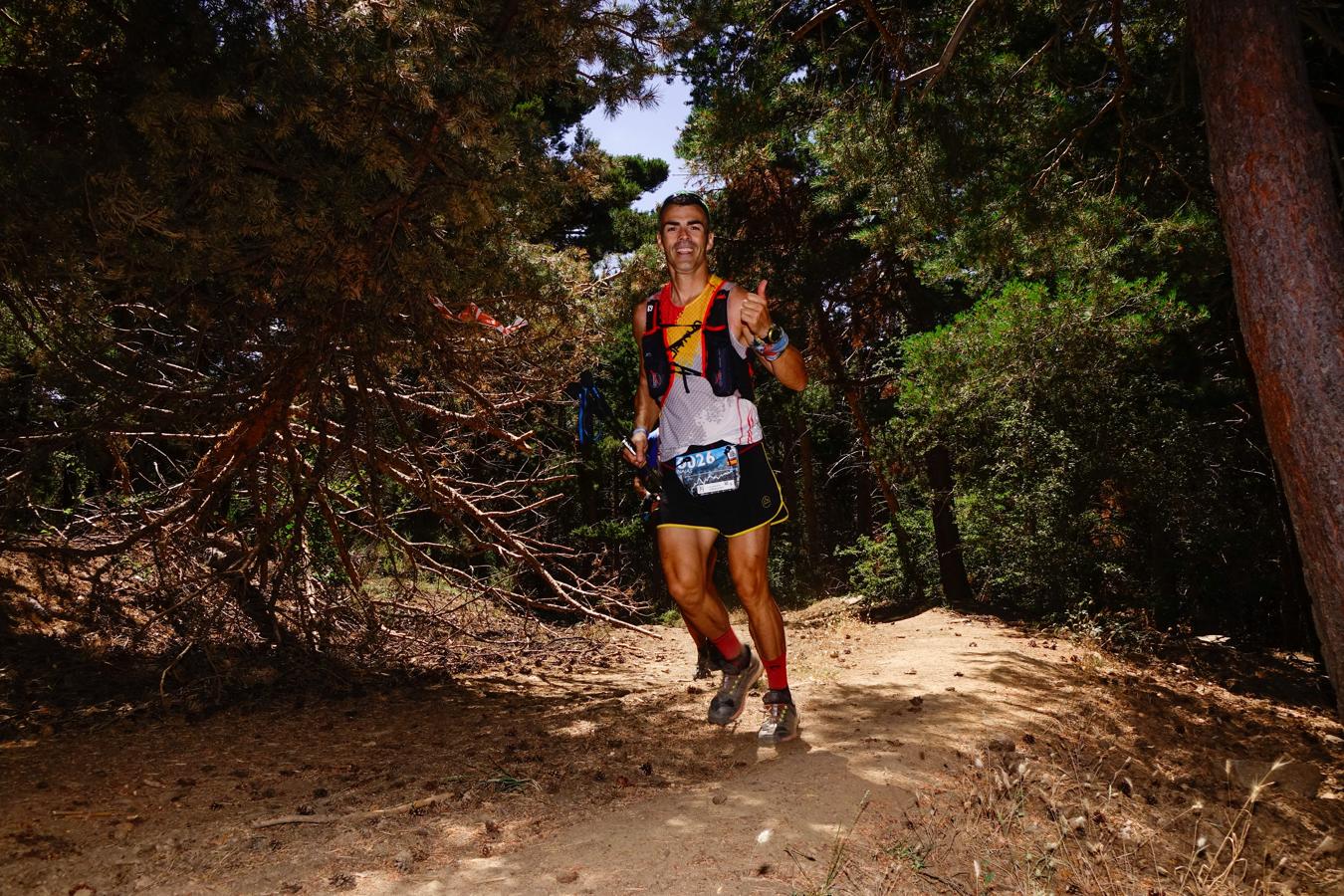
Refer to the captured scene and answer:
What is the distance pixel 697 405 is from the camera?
157 inches

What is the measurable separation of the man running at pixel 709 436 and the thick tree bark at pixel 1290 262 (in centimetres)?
196

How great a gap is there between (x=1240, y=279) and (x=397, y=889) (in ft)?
13.4

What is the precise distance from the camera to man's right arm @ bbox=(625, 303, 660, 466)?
13.9ft

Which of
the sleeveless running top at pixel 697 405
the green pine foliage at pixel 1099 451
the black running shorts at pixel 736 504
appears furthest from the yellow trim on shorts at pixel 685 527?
the green pine foliage at pixel 1099 451

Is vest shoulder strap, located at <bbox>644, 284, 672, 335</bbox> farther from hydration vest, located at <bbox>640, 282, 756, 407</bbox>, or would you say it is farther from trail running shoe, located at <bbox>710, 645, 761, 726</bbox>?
trail running shoe, located at <bbox>710, 645, 761, 726</bbox>

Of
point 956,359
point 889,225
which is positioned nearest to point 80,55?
point 889,225

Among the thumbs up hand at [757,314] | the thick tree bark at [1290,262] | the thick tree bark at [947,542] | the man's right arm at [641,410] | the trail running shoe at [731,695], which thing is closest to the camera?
the thick tree bark at [1290,262]

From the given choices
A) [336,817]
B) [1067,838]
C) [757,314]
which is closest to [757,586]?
[757,314]

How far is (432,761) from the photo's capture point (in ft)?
13.6

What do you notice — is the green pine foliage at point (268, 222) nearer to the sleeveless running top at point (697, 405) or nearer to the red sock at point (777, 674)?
the sleeveless running top at point (697, 405)

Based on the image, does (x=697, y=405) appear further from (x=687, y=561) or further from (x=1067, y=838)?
(x=1067, y=838)

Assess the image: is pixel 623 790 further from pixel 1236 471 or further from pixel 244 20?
pixel 1236 471

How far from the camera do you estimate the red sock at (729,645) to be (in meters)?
4.29

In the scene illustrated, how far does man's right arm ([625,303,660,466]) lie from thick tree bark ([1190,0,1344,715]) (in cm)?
268
